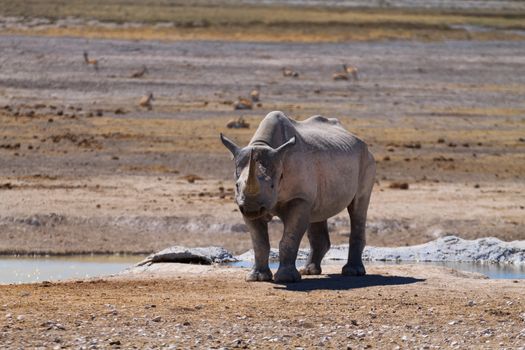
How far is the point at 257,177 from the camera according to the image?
51.1 ft

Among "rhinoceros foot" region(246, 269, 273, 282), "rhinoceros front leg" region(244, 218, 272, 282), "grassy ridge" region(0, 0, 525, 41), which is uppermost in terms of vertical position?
"grassy ridge" region(0, 0, 525, 41)

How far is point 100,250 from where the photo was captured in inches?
895

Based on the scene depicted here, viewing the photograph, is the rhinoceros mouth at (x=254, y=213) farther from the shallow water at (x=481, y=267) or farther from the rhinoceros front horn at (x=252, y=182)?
the shallow water at (x=481, y=267)

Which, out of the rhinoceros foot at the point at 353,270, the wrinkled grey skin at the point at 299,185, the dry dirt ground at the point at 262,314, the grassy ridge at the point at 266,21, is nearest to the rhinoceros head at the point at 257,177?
the wrinkled grey skin at the point at 299,185

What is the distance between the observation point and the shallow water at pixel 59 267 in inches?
774

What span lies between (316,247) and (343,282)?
141 centimetres

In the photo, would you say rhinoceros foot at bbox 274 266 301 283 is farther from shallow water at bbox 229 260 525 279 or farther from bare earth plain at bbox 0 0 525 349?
shallow water at bbox 229 260 525 279

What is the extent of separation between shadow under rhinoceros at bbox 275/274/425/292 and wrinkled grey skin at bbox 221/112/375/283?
0.21 meters

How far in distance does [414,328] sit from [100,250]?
33.6 ft

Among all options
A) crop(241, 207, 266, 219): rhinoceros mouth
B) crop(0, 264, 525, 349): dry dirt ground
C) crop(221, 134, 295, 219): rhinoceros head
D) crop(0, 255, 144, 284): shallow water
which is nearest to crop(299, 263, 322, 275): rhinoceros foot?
crop(0, 264, 525, 349): dry dirt ground

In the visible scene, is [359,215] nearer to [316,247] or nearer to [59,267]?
[316,247]

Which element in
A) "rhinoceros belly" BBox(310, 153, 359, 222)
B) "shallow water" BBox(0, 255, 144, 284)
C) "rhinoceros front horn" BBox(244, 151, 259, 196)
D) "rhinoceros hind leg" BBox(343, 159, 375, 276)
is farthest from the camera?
"shallow water" BBox(0, 255, 144, 284)

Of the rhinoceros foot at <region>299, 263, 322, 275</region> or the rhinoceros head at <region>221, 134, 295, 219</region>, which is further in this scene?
the rhinoceros foot at <region>299, 263, 322, 275</region>

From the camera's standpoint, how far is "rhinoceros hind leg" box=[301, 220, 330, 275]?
1775 centimetres
